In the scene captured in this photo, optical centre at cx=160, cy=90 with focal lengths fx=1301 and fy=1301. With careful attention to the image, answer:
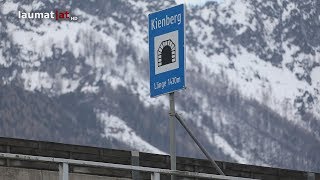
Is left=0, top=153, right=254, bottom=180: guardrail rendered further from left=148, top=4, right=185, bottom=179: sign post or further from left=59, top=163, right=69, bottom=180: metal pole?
left=148, top=4, right=185, bottom=179: sign post

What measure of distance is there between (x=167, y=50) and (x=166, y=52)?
0.04 m

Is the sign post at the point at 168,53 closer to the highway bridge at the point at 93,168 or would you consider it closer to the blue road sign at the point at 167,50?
the blue road sign at the point at 167,50

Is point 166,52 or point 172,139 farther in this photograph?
point 166,52

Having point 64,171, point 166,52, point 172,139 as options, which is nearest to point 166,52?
point 166,52

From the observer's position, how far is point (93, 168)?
94.5 ft

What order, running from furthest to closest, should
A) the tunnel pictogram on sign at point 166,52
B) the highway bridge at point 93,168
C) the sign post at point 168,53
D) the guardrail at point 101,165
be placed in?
the highway bridge at point 93,168 < the tunnel pictogram on sign at point 166,52 < the sign post at point 168,53 < the guardrail at point 101,165

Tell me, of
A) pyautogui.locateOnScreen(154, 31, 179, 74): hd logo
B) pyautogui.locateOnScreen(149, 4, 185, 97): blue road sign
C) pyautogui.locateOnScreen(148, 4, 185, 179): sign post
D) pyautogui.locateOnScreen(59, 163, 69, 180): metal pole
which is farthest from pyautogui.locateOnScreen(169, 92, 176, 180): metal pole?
pyautogui.locateOnScreen(59, 163, 69, 180): metal pole

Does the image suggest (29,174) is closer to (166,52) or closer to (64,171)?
(166,52)

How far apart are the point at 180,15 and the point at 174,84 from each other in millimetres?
1279

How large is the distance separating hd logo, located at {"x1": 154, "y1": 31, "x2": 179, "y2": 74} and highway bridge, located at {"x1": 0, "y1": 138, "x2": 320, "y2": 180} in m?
3.61

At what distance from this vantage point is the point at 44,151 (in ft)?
96.9

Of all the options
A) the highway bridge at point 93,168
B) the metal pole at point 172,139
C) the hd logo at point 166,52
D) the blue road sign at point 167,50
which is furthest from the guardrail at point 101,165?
the highway bridge at point 93,168

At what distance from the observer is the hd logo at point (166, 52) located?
23.5 meters

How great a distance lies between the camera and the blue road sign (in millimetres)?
23422
